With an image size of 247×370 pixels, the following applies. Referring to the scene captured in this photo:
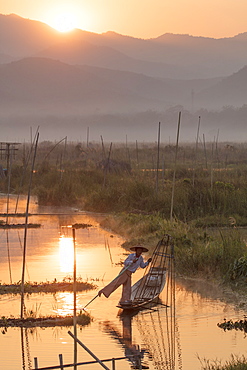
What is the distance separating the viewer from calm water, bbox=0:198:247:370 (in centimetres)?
772

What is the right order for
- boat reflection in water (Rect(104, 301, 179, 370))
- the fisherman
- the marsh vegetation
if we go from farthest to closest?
the marsh vegetation < the fisherman < boat reflection in water (Rect(104, 301, 179, 370))

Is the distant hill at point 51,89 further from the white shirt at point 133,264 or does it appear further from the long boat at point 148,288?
the white shirt at point 133,264

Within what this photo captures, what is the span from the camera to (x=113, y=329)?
340 inches

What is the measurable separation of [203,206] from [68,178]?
761cm

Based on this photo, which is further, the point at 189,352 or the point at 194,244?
the point at 194,244

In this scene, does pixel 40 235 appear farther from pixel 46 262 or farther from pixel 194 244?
pixel 194 244

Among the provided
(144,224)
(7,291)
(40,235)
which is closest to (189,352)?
(7,291)

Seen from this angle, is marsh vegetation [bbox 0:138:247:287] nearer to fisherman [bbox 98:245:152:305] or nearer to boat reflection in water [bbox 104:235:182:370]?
boat reflection in water [bbox 104:235:182:370]

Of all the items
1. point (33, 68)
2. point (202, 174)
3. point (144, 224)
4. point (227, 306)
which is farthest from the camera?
point (33, 68)

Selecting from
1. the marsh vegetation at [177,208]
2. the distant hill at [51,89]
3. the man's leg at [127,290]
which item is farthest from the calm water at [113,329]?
the distant hill at [51,89]

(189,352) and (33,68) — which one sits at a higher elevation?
(33,68)

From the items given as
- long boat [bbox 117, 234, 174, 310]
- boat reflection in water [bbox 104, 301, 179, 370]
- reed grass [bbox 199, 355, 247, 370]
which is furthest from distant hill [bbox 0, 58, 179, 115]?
reed grass [bbox 199, 355, 247, 370]

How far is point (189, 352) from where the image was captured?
7.86 m

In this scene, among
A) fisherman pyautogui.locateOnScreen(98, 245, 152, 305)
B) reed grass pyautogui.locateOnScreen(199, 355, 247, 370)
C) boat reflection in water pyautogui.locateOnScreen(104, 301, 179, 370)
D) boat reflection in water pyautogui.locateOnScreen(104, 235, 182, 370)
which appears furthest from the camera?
fisherman pyautogui.locateOnScreen(98, 245, 152, 305)
